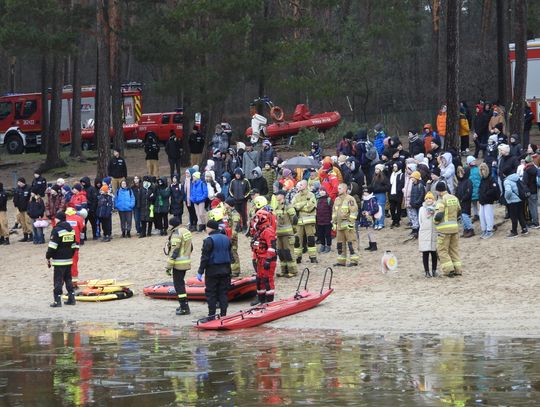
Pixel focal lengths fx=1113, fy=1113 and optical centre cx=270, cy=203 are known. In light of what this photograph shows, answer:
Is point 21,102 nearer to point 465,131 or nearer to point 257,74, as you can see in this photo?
point 257,74

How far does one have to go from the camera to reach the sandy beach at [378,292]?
59.8 feet

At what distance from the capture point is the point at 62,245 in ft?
69.8

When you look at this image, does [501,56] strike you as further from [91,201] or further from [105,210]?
[91,201]

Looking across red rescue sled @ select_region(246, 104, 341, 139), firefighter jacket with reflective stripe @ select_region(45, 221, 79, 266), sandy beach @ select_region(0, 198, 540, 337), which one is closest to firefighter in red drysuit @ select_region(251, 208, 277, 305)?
sandy beach @ select_region(0, 198, 540, 337)

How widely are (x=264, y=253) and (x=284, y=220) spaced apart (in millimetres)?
Result: 2261

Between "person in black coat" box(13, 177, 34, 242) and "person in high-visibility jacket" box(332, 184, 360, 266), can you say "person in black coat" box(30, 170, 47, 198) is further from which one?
"person in high-visibility jacket" box(332, 184, 360, 266)

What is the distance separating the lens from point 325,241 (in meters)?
24.5

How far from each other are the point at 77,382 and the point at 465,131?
71.3 feet

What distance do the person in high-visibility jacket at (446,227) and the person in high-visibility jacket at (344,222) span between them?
7.60 feet

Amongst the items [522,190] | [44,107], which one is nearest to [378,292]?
[522,190]

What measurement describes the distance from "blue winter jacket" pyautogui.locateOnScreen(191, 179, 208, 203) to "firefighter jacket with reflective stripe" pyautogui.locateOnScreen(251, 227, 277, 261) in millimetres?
7747

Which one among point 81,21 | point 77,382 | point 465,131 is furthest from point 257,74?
point 77,382

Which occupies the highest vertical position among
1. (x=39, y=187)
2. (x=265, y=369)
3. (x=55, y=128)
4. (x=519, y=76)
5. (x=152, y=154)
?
(x=519, y=76)

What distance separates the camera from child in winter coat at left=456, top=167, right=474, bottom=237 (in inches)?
939
